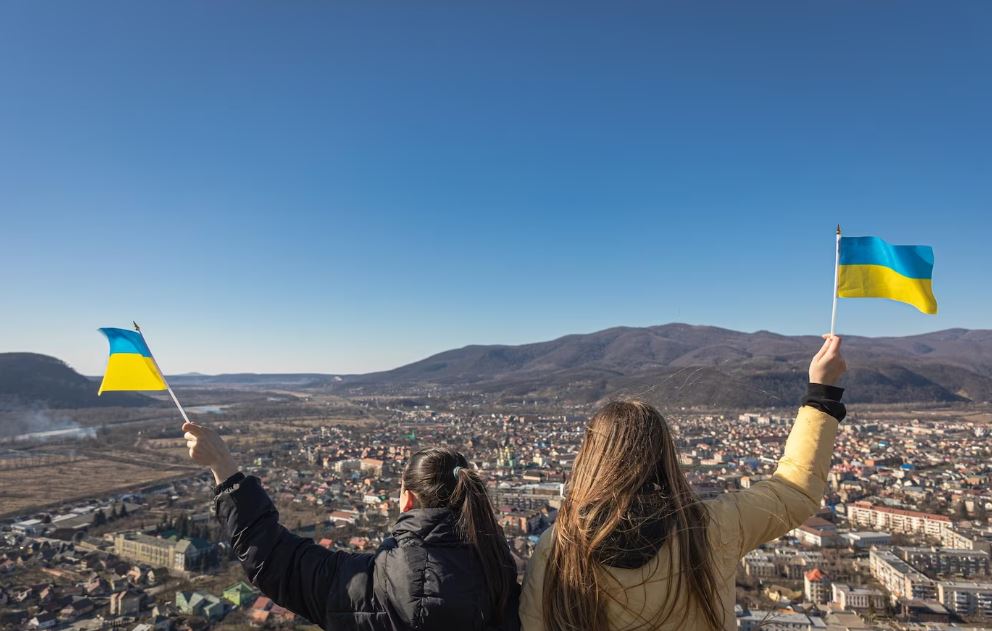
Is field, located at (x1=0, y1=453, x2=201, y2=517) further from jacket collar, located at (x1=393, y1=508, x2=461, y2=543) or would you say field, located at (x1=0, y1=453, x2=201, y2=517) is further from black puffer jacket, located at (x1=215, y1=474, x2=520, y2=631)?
jacket collar, located at (x1=393, y1=508, x2=461, y2=543)

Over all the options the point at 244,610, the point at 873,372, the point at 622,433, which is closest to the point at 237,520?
the point at 622,433

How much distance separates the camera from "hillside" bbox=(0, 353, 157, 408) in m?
59.2

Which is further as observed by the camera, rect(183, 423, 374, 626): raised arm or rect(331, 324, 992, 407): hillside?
rect(331, 324, 992, 407): hillside

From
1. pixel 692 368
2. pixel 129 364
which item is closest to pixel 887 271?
pixel 692 368

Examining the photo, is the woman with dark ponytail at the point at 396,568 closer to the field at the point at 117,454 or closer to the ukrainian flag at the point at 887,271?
the ukrainian flag at the point at 887,271

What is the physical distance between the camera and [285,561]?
40.7 inches

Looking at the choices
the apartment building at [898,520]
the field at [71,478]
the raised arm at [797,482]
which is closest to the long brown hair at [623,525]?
the raised arm at [797,482]

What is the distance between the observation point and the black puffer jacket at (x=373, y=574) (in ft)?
3.12

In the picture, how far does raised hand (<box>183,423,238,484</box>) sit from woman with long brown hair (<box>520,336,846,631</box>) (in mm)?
634

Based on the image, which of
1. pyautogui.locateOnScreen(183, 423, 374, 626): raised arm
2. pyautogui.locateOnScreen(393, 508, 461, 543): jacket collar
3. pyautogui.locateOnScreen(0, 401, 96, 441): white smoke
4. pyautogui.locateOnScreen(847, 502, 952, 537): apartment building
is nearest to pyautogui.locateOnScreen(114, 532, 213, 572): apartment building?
pyautogui.locateOnScreen(183, 423, 374, 626): raised arm

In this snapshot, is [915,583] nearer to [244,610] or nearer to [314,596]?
[244,610]

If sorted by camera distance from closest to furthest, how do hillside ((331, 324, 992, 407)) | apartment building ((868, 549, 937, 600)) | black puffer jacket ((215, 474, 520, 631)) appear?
black puffer jacket ((215, 474, 520, 631)), apartment building ((868, 549, 937, 600)), hillside ((331, 324, 992, 407))

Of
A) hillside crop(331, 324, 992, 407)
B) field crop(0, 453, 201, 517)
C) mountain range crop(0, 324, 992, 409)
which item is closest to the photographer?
field crop(0, 453, 201, 517)

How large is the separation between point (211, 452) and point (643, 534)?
870 mm
